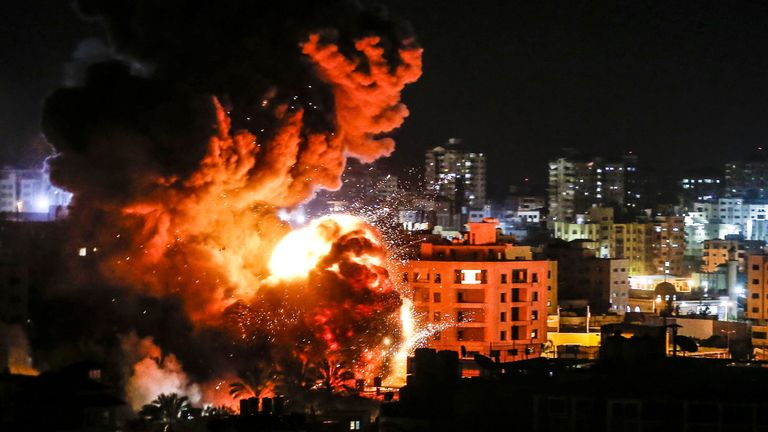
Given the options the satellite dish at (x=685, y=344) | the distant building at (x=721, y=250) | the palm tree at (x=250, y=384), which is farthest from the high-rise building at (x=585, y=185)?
the satellite dish at (x=685, y=344)

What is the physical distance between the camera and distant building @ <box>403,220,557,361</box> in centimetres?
6575

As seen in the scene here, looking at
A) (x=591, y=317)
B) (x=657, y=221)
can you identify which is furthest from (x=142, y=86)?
(x=657, y=221)

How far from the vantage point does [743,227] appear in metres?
151

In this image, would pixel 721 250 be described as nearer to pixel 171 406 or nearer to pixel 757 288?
pixel 757 288

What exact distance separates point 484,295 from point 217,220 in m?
20.0

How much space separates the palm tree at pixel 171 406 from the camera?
131ft

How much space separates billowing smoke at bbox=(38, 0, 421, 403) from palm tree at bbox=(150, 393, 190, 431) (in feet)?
12.8

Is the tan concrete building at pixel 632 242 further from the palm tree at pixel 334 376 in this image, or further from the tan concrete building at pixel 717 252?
the palm tree at pixel 334 376

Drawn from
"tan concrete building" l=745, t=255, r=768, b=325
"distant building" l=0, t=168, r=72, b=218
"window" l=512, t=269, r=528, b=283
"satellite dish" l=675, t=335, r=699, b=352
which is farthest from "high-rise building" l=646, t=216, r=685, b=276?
"satellite dish" l=675, t=335, r=699, b=352

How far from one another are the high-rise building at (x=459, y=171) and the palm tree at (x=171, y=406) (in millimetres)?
110503

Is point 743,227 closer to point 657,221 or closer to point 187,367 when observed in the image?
point 657,221

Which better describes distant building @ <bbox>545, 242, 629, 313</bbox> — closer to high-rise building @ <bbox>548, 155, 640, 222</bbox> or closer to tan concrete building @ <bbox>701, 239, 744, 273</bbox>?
tan concrete building @ <bbox>701, 239, 744, 273</bbox>

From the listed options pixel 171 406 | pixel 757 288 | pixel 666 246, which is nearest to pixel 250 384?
pixel 171 406

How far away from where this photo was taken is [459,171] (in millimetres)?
163250
